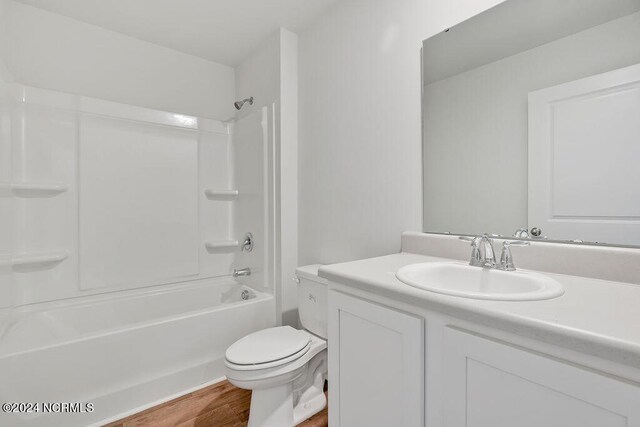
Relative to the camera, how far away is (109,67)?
2166 mm

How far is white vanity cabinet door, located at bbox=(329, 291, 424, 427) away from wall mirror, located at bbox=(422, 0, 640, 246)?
640 millimetres

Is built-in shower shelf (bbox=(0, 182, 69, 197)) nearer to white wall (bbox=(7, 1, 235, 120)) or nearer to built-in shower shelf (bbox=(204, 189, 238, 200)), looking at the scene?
white wall (bbox=(7, 1, 235, 120))

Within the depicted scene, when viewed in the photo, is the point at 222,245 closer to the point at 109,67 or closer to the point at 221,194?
the point at 221,194

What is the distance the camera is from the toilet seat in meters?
1.36

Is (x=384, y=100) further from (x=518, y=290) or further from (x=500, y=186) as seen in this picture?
(x=518, y=290)

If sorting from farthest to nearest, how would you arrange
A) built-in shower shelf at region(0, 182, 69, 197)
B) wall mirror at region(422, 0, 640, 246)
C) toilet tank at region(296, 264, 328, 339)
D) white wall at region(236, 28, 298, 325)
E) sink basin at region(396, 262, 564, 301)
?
white wall at region(236, 28, 298, 325), built-in shower shelf at region(0, 182, 69, 197), toilet tank at region(296, 264, 328, 339), wall mirror at region(422, 0, 640, 246), sink basin at region(396, 262, 564, 301)

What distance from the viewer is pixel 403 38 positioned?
1.50 m

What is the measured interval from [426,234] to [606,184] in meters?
0.65

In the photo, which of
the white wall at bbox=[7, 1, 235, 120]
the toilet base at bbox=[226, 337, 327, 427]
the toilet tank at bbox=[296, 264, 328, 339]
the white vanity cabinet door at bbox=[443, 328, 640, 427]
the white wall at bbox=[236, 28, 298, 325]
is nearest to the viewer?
the white vanity cabinet door at bbox=[443, 328, 640, 427]

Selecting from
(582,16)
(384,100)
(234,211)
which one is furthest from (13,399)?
(582,16)

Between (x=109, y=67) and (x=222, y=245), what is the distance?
1566 mm

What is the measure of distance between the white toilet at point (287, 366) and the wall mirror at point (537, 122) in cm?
81

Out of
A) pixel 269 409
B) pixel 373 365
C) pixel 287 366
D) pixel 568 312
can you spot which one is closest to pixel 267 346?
pixel 287 366

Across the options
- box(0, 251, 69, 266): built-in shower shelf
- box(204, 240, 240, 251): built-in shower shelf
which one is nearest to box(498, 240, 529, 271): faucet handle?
box(204, 240, 240, 251): built-in shower shelf
